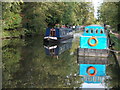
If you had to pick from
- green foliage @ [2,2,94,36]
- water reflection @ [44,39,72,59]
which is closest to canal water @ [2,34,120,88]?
water reflection @ [44,39,72,59]

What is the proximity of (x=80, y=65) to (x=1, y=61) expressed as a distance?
5.01 m

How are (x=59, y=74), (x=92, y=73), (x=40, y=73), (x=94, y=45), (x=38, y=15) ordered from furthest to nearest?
(x=38, y=15)
(x=94, y=45)
(x=92, y=73)
(x=40, y=73)
(x=59, y=74)

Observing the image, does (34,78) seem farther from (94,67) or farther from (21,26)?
(21,26)

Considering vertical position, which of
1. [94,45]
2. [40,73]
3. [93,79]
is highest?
[94,45]

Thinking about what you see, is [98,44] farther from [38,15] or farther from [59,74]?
[38,15]

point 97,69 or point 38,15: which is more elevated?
point 38,15

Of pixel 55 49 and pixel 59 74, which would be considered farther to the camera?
pixel 55 49

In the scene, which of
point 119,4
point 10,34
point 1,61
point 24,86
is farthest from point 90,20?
point 24,86

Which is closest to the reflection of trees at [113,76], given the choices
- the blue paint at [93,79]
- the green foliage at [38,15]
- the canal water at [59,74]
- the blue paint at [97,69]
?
the canal water at [59,74]

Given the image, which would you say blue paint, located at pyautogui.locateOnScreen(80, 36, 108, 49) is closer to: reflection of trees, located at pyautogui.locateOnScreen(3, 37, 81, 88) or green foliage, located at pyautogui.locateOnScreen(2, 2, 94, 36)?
reflection of trees, located at pyautogui.locateOnScreen(3, 37, 81, 88)

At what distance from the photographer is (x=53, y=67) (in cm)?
1476

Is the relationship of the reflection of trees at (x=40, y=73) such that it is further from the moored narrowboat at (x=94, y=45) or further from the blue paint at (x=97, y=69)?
the moored narrowboat at (x=94, y=45)

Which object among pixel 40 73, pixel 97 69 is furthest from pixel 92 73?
pixel 40 73

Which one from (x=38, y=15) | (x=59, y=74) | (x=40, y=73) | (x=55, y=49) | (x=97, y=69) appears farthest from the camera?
(x=38, y=15)
